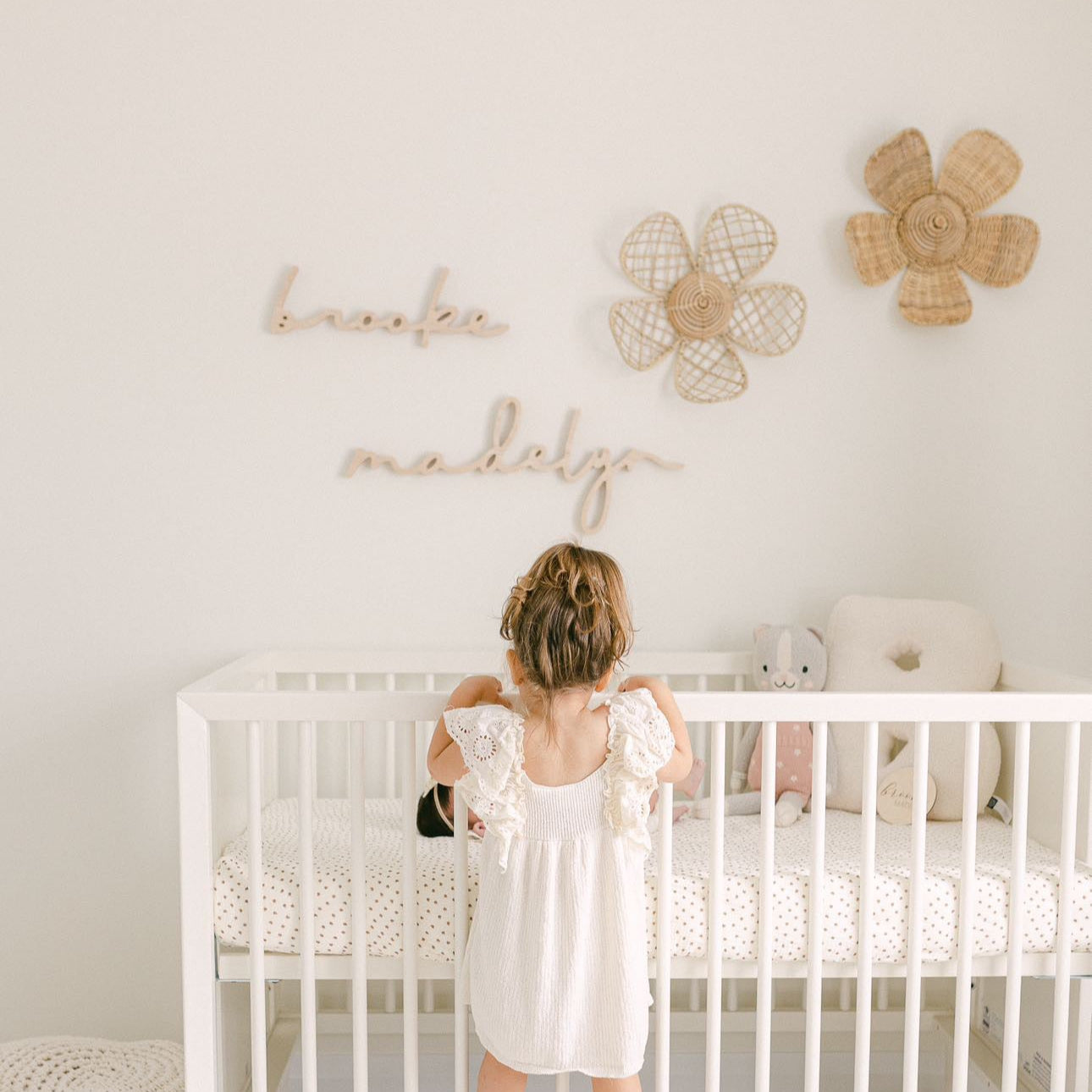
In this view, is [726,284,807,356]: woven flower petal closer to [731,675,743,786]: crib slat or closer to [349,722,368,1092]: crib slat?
[731,675,743,786]: crib slat

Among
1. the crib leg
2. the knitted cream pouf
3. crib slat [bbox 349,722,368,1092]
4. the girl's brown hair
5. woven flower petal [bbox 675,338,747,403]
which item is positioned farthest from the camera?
woven flower petal [bbox 675,338,747,403]

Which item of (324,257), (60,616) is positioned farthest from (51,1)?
(60,616)

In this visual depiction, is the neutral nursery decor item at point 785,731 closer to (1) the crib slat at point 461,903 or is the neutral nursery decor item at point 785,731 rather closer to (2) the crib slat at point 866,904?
(2) the crib slat at point 866,904

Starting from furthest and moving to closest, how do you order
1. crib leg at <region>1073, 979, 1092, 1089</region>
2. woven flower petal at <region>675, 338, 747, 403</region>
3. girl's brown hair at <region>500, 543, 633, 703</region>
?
woven flower petal at <region>675, 338, 747, 403</region>, crib leg at <region>1073, 979, 1092, 1089</region>, girl's brown hair at <region>500, 543, 633, 703</region>

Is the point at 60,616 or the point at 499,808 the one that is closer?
the point at 499,808

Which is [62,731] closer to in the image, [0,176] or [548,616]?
[0,176]

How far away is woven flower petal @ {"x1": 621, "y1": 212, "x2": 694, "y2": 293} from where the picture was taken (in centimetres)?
217

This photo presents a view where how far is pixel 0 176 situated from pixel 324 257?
2.19 ft

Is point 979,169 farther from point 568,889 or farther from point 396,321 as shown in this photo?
point 568,889

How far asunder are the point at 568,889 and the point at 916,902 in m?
0.55

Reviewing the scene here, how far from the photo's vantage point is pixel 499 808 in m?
1.37

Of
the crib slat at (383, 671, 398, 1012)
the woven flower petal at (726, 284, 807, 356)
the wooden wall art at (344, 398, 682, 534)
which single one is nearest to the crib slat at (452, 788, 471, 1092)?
the crib slat at (383, 671, 398, 1012)

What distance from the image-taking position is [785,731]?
2.05 m

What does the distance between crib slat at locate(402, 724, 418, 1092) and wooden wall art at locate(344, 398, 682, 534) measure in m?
0.76
